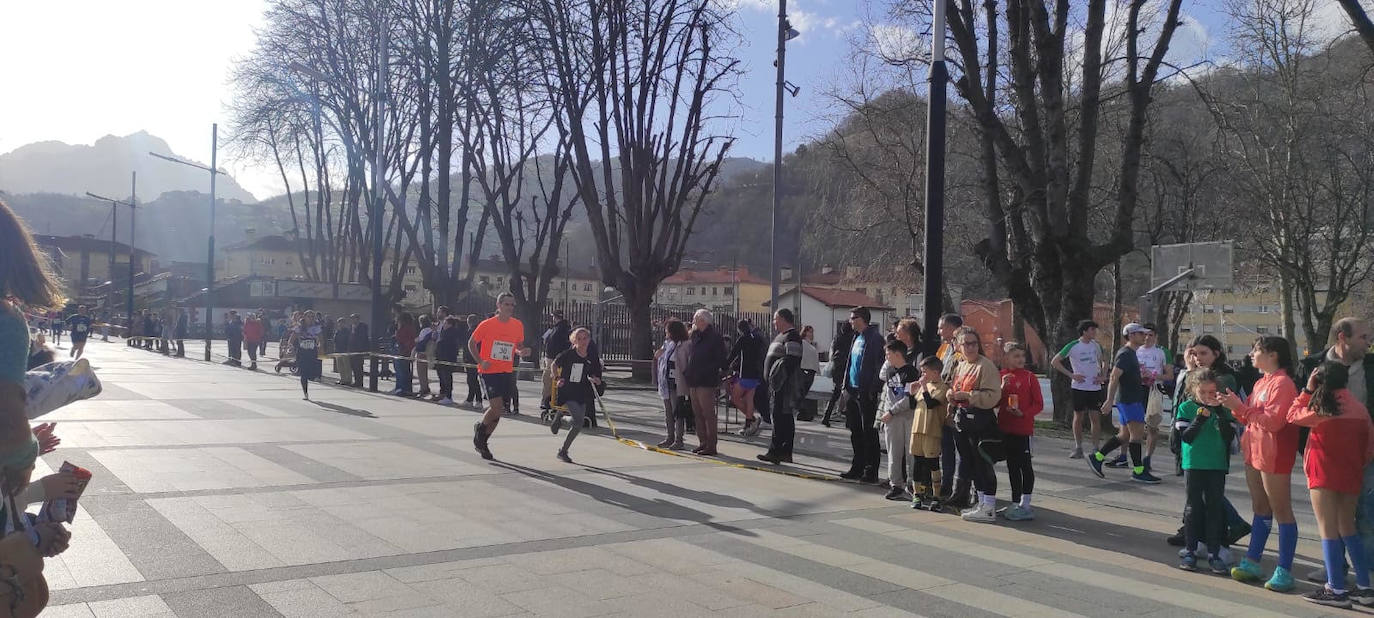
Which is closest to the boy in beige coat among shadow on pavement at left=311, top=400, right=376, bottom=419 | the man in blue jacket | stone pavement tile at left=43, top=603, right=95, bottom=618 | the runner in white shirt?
the man in blue jacket

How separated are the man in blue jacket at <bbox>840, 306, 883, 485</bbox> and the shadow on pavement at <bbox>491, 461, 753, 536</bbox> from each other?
2.65 meters

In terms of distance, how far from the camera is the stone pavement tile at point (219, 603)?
15.5 ft

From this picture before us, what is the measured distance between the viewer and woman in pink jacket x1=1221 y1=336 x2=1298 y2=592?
229 inches

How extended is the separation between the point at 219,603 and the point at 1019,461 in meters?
6.24

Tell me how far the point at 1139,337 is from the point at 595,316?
21.5 meters

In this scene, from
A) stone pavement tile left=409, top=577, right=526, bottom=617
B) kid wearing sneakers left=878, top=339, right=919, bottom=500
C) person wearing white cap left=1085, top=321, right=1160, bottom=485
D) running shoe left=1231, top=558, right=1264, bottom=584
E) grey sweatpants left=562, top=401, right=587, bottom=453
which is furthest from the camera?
person wearing white cap left=1085, top=321, right=1160, bottom=485

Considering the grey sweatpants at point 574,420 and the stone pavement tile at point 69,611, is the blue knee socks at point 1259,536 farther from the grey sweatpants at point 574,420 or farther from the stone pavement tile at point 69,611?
the stone pavement tile at point 69,611

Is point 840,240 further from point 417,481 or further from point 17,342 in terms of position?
point 17,342

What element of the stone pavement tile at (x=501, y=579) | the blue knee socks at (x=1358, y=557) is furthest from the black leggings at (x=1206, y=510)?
the stone pavement tile at (x=501, y=579)

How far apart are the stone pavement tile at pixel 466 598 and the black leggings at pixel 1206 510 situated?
4.61m

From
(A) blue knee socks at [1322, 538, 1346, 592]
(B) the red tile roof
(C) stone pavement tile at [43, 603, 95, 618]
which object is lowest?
(C) stone pavement tile at [43, 603, 95, 618]

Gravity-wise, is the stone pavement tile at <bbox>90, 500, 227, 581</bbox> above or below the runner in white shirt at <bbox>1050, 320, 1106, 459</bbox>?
below

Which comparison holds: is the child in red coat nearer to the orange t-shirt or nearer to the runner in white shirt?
the runner in white shirt

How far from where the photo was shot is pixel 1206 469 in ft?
21.3
